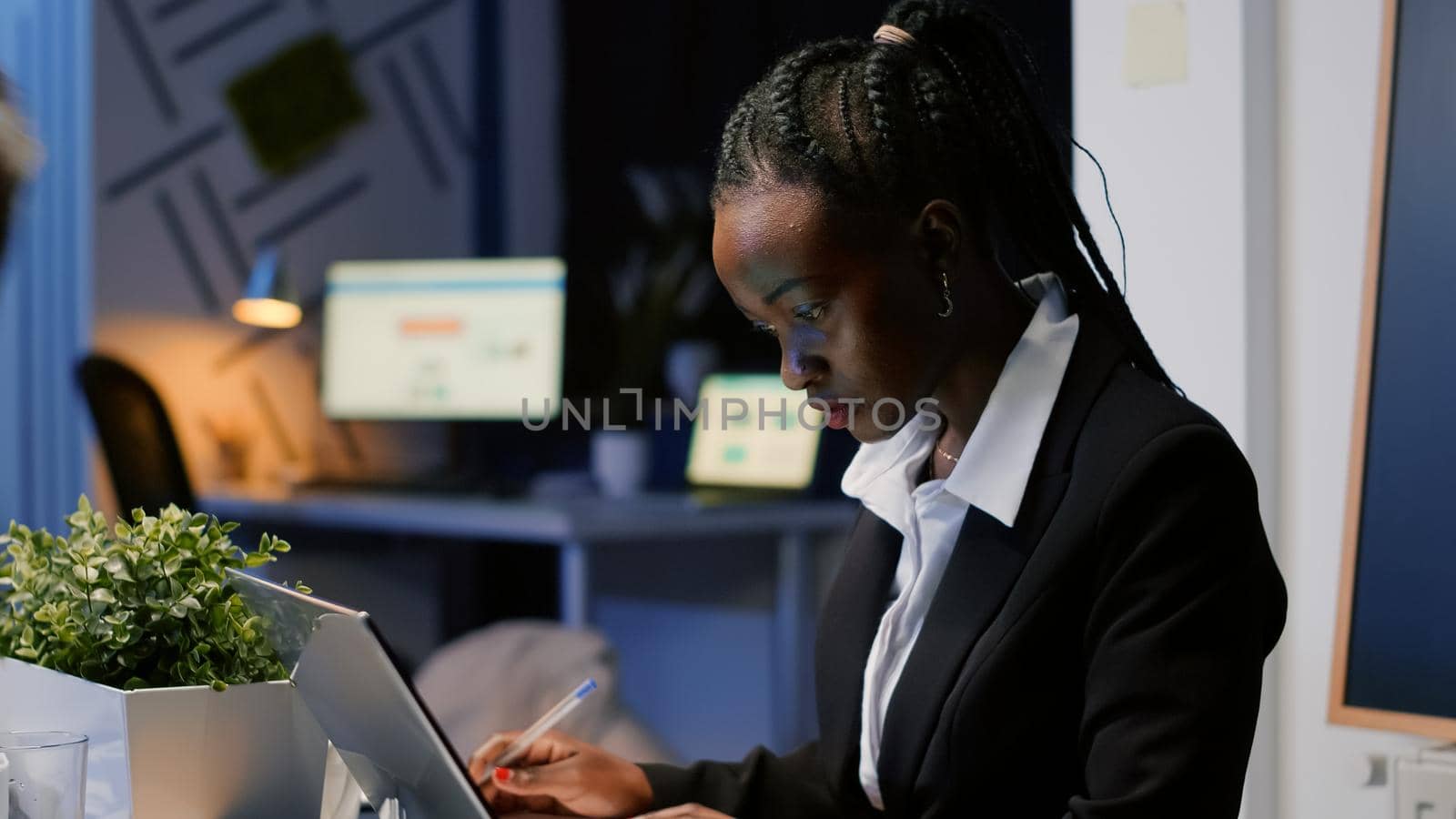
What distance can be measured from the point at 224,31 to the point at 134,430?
3.86ft

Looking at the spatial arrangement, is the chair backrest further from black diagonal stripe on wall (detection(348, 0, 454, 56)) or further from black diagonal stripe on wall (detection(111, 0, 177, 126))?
black diagonal stripe on wall (detection(348, 0, 454, 56))

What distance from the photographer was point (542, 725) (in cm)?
102

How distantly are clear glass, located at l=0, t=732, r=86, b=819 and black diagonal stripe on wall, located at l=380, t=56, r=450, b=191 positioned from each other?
3.17 metres

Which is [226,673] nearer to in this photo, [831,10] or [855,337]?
[855,337]

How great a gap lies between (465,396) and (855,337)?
8.61 ft

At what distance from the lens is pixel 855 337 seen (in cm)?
103

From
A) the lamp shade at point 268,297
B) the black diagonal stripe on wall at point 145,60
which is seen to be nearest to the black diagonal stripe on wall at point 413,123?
the lamp shade at point 268,297

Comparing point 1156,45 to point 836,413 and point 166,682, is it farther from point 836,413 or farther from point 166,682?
point 166,682

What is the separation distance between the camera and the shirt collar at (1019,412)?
1.04 metres

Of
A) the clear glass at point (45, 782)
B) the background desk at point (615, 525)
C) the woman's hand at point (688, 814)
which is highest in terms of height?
the clear glass at point (45, 782)

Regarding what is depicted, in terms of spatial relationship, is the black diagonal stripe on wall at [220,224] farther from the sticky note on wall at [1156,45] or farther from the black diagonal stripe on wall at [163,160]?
the sticky note on wall at [1156,45]

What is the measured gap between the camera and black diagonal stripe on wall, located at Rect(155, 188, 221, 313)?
3.35 meters

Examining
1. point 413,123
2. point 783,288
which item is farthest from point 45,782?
point 413,123

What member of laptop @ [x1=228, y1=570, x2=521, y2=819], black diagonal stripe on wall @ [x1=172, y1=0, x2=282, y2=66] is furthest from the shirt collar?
black diagonal stripe on wall @ [x1=172, y1=0, x2=282, y2=66]
